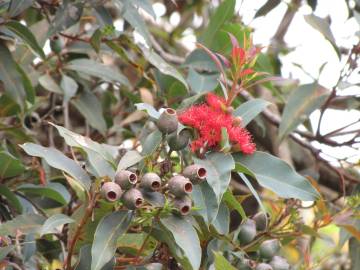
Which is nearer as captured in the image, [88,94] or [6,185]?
[6,185]

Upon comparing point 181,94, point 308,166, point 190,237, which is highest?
point 190,237

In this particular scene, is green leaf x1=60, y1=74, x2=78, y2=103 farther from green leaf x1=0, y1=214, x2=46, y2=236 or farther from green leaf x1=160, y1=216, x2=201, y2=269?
green leaf x1=160, y1=216, x2=201, y2=269

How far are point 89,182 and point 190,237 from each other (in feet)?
0.61

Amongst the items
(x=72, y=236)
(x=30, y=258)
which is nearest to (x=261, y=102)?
(x=72, y=236)

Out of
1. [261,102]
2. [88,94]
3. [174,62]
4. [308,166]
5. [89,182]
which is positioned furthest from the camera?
[308,166]

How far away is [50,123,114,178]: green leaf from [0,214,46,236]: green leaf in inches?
9.2

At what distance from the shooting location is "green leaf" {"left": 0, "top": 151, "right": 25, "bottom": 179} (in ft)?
4.74

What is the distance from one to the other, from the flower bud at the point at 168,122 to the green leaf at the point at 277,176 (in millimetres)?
132

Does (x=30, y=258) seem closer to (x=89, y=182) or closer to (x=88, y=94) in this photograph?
(x=89, y=182)

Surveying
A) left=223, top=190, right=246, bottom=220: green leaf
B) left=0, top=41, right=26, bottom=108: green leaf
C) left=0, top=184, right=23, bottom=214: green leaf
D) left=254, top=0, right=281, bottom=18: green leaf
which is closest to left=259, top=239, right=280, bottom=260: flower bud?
left=223, top=190, right=246, bottom=220: green leaf

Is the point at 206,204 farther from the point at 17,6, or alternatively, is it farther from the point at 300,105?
the point at 300,105

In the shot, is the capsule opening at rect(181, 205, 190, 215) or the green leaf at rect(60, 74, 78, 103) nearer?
the capsule opening at rect(181, 205, 190, 215)

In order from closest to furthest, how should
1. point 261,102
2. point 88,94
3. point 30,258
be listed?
point 261,102 → point 30,258 → point 88,94

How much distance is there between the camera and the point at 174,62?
2.15 metres
